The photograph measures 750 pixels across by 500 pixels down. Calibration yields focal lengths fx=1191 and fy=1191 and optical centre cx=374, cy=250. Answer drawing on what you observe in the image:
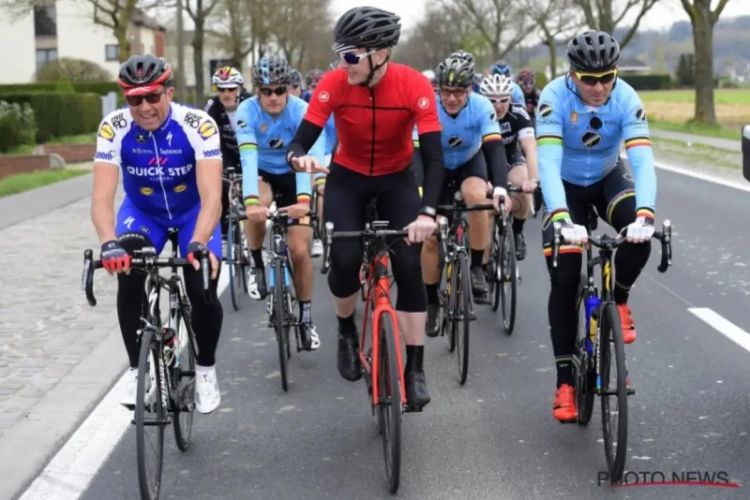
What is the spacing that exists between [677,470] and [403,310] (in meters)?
1.49

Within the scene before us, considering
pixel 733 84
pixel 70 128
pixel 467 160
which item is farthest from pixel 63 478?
pixel 733 84

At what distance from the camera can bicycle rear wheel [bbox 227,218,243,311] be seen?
32.7ft

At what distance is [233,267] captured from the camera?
10164mm

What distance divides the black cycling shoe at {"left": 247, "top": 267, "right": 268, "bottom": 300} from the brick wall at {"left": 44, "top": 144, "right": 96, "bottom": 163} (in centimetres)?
2217

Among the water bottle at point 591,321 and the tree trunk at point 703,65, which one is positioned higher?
the tree trunk at point 703,65

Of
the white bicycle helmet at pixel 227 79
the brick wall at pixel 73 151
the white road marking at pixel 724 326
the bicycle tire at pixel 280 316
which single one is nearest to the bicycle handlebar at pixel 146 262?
the bicycle tire at pixel 280 316

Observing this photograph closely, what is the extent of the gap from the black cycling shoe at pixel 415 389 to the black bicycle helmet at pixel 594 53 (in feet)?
5.37

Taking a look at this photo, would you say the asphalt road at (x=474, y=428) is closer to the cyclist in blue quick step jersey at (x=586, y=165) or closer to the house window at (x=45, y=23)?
the cyclist in blue quick step jersey at (x=586, y=165)

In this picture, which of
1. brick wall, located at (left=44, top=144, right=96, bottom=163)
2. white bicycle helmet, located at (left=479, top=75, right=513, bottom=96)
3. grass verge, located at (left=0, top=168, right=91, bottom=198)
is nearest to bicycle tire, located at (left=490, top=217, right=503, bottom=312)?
white bicycle helmet, located at (left=479, top=75, right=513, bottom=96)

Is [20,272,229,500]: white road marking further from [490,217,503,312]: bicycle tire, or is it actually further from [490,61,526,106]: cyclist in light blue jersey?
[490,61,526,106]: cyclist in light blue jersey

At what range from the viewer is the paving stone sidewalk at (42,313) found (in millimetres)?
7168

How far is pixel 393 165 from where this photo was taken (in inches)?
237

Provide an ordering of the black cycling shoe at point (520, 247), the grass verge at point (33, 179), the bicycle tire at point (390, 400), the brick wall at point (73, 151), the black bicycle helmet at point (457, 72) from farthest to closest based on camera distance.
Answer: the brick wall at point (73, 151), the grass verge at point (33, 179), the black cycling shoe at point (520, 247), the black bicycle helmet at point (457, 72), the bicycle tire at point (390, 400)
